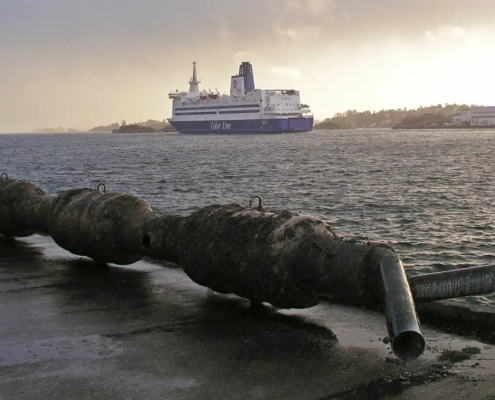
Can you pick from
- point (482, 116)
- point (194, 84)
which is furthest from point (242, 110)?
point (482, 116)

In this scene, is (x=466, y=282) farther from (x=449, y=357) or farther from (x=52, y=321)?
(x=52, y=321)

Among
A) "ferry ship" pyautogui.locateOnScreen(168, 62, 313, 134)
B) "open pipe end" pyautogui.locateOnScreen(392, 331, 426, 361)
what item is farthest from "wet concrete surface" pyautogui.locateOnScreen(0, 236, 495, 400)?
"ferry ship" pyautogui.locateOnScreen(168, 62, 313, 134)

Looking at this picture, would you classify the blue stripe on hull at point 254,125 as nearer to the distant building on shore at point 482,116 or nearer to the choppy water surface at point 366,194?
the distant building on shore at point 482,116

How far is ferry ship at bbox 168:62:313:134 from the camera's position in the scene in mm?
136375

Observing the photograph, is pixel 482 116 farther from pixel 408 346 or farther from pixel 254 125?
pixel 408 346

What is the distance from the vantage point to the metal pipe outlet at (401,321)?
4.36 metres

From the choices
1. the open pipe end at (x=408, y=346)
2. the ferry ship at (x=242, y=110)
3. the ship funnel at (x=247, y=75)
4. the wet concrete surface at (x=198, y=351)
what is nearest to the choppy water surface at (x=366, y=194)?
the wet concrete surface at (x=198, y=351)

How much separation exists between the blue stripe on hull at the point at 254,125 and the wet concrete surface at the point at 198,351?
427ft

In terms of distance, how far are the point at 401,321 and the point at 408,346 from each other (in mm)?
234

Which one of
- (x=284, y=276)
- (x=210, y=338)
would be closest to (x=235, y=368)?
(x=210, y=338)

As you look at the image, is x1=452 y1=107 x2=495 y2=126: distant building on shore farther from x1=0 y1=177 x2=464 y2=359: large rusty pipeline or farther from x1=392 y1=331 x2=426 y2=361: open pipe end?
x1=392 y1=331 x2=426 y2=361: open pipe end

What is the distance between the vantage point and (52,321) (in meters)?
6.25

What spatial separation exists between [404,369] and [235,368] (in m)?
1.36

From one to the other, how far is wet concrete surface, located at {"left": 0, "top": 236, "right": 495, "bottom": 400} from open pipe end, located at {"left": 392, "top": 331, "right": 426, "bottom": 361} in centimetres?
27
